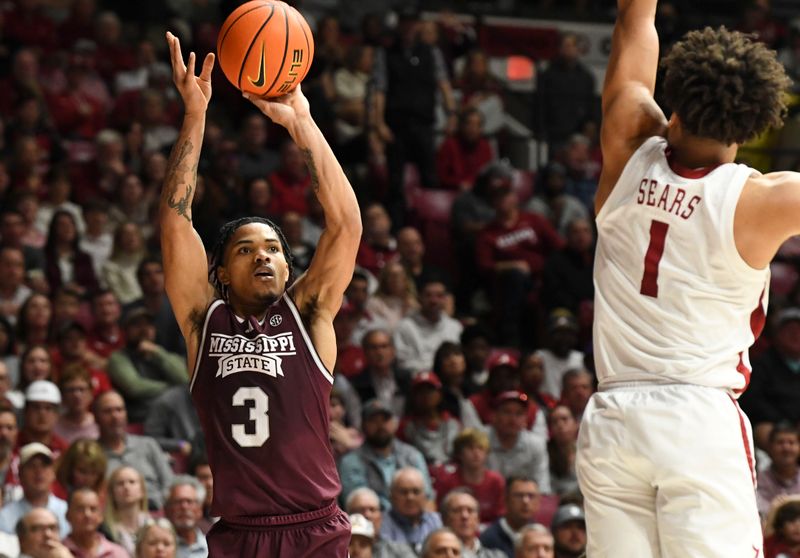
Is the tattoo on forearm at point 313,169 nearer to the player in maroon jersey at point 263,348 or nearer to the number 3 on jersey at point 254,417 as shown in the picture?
the player in maroon jersey at point 263,348

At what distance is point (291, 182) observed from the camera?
1272 cm

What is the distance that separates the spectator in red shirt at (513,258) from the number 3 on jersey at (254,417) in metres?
7.31

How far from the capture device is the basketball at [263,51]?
5.25 meters

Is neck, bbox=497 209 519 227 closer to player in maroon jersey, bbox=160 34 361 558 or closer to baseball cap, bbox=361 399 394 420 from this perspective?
baseball cap, bbox=361 399 394 420

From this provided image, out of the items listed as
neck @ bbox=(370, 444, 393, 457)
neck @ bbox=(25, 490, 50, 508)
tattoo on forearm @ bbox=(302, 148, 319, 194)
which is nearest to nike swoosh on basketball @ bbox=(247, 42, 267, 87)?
tattoo on forearm @ bbox=(302, 148, 319, 194)

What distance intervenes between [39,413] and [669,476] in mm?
5796

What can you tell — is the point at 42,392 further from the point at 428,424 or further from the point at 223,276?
the point at 223,276

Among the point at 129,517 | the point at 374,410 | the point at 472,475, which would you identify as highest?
the point at 374,410

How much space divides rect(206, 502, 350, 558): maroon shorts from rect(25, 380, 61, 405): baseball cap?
4.45 meters

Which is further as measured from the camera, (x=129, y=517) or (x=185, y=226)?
(x=129, y=517)

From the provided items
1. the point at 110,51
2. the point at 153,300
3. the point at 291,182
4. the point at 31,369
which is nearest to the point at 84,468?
the point at 31,369

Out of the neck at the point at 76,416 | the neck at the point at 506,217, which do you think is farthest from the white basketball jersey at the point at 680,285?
the neck at the point at 506,217

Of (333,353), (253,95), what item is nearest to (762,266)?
(333,353)

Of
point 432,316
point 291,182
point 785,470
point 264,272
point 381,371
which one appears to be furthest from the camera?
point 291,182
